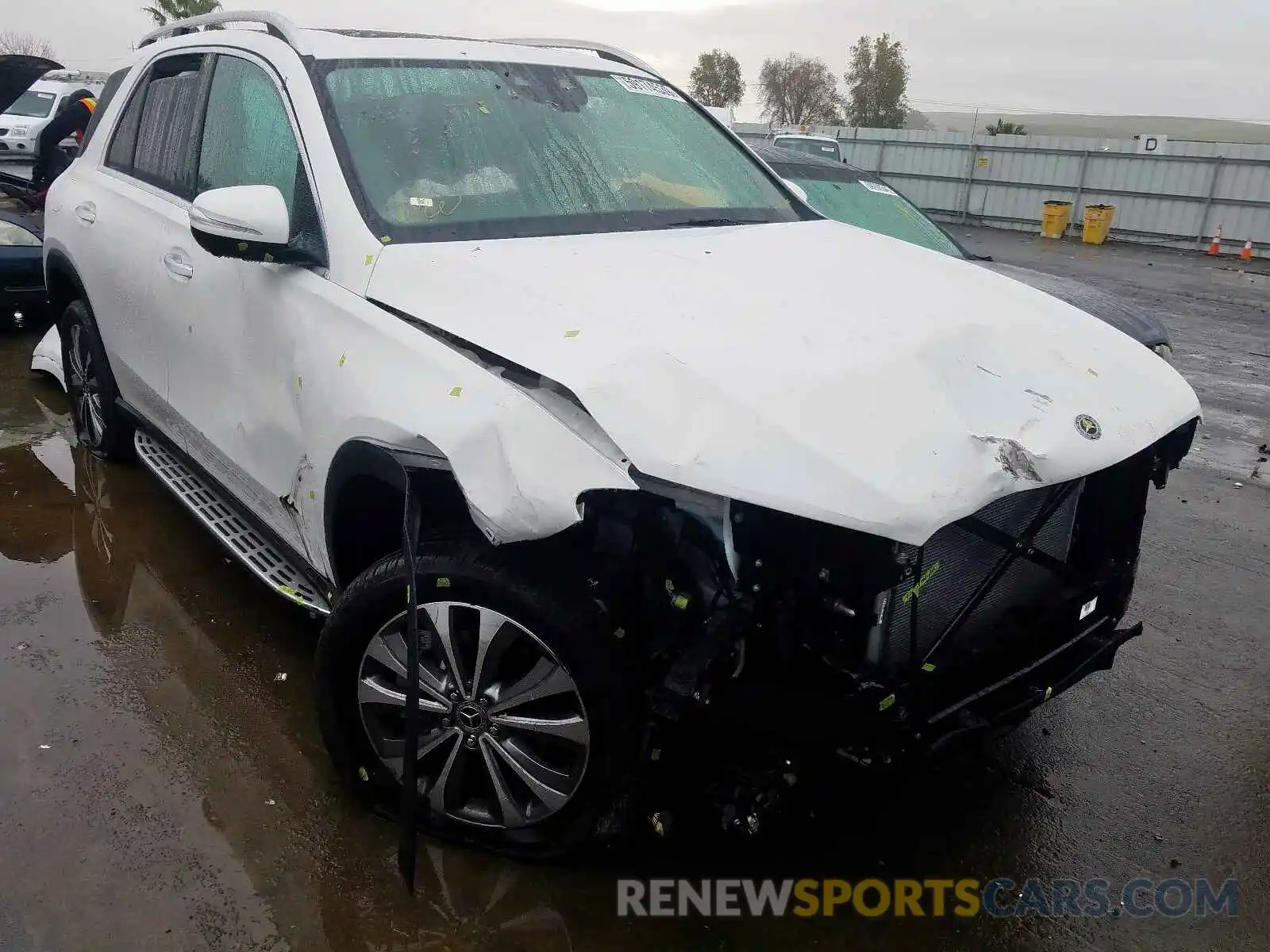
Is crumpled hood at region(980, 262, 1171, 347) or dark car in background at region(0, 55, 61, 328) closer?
crumpled hood at region(980, 262, 1171, 347)

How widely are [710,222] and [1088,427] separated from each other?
1.44 meters

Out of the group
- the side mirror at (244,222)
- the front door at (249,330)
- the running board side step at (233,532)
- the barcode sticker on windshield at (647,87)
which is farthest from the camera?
the barcode sticker on windshield at (647,87)

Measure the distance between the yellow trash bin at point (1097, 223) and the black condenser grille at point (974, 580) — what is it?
63.1ft

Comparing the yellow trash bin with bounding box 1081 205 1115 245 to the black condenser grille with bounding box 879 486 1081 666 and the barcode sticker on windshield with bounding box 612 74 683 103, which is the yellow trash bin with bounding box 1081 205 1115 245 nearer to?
the barcode sticker on windshield with bounding box 612 74 683 103

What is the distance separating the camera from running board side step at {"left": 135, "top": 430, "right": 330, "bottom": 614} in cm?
296

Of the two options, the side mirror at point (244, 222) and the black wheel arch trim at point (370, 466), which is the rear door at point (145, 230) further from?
the black wheel arch trim at point (370, 466)

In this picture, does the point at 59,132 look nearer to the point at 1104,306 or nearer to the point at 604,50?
the point at 604,50

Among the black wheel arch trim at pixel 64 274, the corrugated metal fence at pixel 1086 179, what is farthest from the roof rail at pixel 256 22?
the corrugated metal fence at pixel 1086 179

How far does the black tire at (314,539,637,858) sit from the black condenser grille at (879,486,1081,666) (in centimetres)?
61

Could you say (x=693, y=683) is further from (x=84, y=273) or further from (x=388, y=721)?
(x=84, y=273)

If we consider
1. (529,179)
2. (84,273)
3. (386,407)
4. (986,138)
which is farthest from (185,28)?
(986,138)

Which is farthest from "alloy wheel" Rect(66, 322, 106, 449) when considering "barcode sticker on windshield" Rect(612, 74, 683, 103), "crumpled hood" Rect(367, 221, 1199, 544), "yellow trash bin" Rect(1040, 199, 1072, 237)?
"yellow trash bin" Rect(1040, 199, 1072, 237)

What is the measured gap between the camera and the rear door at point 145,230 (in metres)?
3.46

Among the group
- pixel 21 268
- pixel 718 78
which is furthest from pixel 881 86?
pixel 21 268
